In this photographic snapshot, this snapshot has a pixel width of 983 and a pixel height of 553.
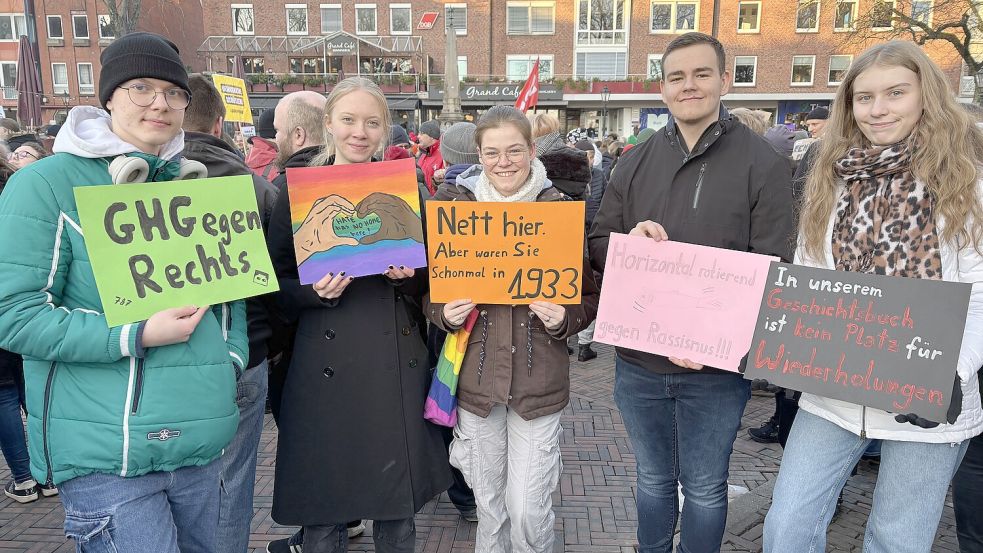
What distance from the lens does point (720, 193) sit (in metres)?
2.31

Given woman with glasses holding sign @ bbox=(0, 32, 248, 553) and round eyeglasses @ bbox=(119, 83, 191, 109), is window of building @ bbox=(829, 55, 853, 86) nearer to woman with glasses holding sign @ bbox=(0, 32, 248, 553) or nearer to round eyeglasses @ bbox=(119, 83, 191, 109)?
round eyeglasses @ bbox=(119, 83, 191, 109)

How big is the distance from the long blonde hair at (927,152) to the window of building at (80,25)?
41502mm

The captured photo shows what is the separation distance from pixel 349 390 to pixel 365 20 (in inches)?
1363

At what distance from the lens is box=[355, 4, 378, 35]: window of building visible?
3275 cm

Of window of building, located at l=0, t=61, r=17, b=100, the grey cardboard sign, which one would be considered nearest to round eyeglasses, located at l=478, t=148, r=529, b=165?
the grey cardboard sign

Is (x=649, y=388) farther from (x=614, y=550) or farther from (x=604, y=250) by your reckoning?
(x=614, y=550)

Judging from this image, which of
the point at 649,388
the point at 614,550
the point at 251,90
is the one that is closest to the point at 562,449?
the point at 614,550

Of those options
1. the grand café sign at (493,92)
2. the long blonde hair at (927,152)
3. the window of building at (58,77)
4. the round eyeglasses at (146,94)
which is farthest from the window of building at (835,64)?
the window of building at (58,77)

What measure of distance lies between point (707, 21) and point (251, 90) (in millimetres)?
25459

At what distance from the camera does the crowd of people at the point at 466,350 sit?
1697 mm

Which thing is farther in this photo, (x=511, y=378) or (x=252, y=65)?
(x=252, y=65)

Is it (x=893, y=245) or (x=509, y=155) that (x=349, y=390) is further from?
(x=893, y=245)

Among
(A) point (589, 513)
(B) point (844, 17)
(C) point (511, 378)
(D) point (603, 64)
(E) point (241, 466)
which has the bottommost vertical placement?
(A) point (589, 513)

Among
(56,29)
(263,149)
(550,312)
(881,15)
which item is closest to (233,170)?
(550,312)
